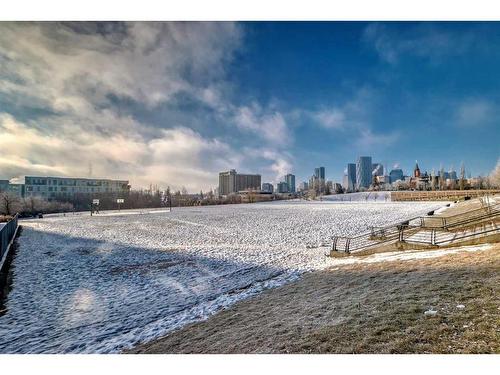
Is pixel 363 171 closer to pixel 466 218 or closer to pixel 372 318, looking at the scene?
pixel 466 218

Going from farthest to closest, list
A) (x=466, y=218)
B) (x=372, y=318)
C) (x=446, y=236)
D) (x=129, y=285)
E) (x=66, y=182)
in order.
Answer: (x=466, y=218) → (x=66, y=182) → (x=446, y=236) → (x=129, y=285) → (x=372, y=318)

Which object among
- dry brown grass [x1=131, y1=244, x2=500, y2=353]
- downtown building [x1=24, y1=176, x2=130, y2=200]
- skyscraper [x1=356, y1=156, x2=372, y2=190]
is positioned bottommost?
dry brown grass [x1=131, y1=244, x2=500, y2=353]

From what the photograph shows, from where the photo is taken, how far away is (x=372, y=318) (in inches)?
146

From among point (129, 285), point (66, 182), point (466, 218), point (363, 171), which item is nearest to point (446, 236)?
point (363, 171)

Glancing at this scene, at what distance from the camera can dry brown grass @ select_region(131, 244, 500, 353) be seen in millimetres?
3086

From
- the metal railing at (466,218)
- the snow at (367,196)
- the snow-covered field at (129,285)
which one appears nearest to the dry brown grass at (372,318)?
the snow-covered field at (129,285)

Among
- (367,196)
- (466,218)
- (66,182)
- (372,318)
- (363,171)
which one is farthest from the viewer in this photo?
(367,196)

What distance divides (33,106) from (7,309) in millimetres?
4760

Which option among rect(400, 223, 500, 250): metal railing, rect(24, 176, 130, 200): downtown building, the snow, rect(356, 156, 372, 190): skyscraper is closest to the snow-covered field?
rect(24, 176, 130, 200): downtown building

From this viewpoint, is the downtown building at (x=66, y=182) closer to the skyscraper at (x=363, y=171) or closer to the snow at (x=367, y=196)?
the skyscraper at (x=363, y=171)

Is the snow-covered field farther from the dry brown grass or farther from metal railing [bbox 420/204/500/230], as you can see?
metal railing [bbox 420/204/500/230]
